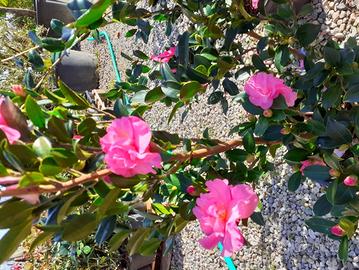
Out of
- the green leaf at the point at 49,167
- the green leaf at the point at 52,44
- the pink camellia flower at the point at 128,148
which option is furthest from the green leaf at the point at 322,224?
the green leaf at the point at 52,44

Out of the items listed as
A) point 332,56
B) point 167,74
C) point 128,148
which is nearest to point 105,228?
point 128,148

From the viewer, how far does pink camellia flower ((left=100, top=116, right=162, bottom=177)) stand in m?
0.79

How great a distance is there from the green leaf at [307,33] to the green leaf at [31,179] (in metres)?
0.88

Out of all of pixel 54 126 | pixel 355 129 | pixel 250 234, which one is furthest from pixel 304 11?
pixel 250 234

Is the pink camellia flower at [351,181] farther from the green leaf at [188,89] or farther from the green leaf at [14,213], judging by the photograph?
the green leaf at [14,213]

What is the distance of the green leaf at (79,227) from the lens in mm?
898

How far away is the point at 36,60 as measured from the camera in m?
1.46

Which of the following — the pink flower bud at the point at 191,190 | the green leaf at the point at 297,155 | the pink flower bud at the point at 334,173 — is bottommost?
the pink flower bud at the point at 191,190

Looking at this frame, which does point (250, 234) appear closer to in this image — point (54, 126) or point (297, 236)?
point (297, 236)

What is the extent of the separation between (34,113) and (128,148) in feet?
0.77

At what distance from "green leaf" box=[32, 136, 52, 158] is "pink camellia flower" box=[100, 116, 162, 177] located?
3.9 inches

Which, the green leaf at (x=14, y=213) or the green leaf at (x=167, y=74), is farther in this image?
the green leaf at (x=167, y=74)

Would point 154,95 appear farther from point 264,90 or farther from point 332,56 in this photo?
point 332,56

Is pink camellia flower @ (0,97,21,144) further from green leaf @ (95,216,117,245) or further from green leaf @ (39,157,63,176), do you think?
green leaf @ (95,216,117,245)
